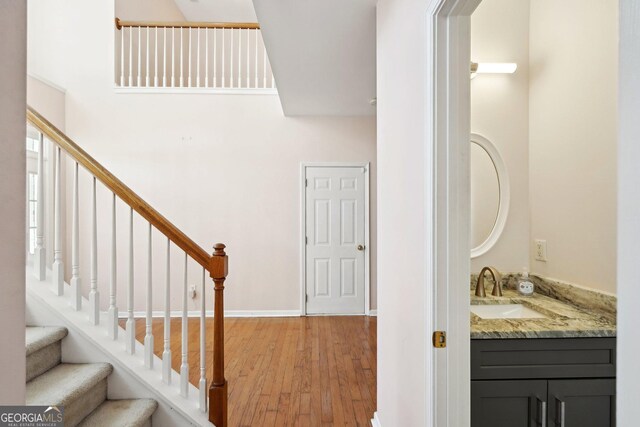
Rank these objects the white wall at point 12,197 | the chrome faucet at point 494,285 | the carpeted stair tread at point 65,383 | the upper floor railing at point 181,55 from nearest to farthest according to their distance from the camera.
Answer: the white wall at point 12,197
the carpeted stair tread at point 65,383
the chrome faucet at point 494,285
the upper floor railing at point 181,55

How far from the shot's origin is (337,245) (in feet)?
15.0

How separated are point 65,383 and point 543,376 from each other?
218 centimetres

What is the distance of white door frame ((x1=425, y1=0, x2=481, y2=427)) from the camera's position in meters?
1.11

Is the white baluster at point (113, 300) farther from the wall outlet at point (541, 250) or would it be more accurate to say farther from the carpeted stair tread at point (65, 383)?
the wall outlet at point (541, 250)

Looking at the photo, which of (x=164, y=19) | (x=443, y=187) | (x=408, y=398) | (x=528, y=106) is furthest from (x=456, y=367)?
(x=164, y=19)

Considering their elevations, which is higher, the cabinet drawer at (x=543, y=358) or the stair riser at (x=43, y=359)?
the cabinet drawer at (x=543, y=358)

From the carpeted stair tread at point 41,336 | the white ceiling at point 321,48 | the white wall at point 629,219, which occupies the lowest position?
the carpeted stair tread at point 41,336

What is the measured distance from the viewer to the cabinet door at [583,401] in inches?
51.9

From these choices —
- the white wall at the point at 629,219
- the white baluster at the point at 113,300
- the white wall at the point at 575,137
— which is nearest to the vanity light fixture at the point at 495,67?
the white wall at the point at 575,137

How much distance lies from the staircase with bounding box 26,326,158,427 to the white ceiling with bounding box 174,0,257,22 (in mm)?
5744

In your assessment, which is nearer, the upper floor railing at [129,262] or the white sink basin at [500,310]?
the white sink basin at [500,310]

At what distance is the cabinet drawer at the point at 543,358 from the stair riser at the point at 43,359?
210 centimetres

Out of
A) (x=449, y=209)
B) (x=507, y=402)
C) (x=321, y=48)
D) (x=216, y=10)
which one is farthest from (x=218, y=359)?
(x=216, y=10)

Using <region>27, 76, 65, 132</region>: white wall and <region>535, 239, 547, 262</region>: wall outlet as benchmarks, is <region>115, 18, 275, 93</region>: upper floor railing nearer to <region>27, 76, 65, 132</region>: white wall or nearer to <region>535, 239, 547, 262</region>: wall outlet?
<region>27, 76, 65, 132</region>: white wall
